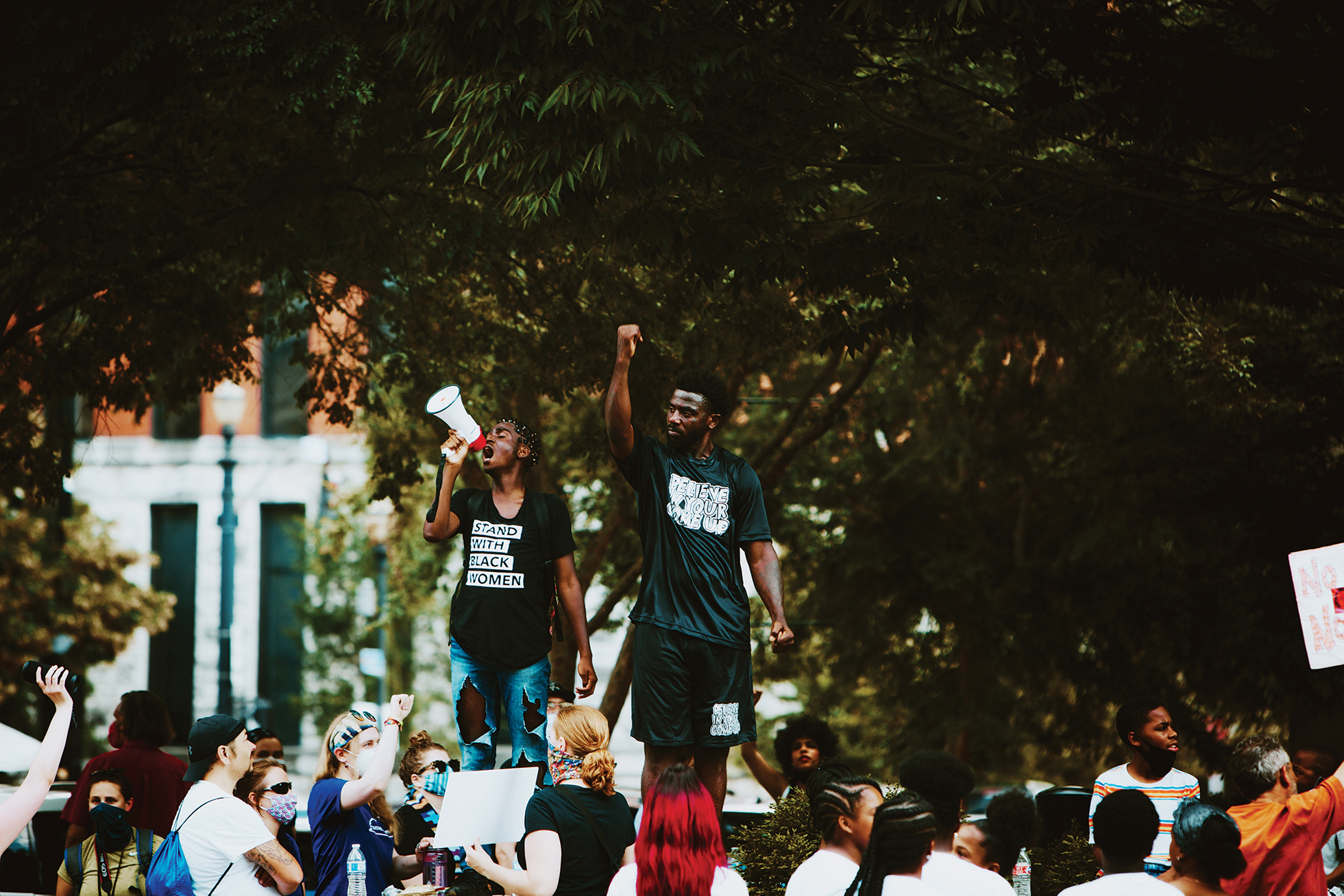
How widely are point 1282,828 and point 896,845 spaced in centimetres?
239

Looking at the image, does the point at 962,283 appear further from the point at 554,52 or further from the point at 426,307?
the point at 426,307

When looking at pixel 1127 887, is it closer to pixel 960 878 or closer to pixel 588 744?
pixel 960 878

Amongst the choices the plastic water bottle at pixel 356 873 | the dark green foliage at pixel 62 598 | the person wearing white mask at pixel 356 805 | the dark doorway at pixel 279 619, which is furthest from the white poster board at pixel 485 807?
the dark doorway at pixel 279 619

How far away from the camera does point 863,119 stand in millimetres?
7391

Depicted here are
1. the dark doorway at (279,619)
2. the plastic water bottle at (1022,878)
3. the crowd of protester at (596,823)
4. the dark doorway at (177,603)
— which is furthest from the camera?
the dark doorway at (177,603)

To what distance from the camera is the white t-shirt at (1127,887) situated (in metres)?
4.31

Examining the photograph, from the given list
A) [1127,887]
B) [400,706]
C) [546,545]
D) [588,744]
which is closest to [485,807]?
[588,744]

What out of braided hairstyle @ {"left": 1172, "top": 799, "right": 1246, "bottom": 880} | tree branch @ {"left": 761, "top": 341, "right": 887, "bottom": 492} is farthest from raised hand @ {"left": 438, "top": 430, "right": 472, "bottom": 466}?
tree branch @ {"left": 761, "top": 341, "right": 887, "bottom": 492}

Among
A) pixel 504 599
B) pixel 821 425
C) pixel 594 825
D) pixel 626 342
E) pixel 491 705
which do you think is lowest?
pixel 594 825

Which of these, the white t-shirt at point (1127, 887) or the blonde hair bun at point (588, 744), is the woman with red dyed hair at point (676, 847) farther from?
the white t-shirt at point (1127, 887)

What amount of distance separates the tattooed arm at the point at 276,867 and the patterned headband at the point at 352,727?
0.76 meters

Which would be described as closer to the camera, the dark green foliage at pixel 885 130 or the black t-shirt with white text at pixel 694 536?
the black t-shirt with white text at pixel 694 536

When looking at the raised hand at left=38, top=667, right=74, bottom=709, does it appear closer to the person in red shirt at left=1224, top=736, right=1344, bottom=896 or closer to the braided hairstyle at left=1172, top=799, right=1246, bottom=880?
the braided hairstyle at left=1172, top=799, right=1246, bottom=880

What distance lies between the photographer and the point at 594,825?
5066 mm
